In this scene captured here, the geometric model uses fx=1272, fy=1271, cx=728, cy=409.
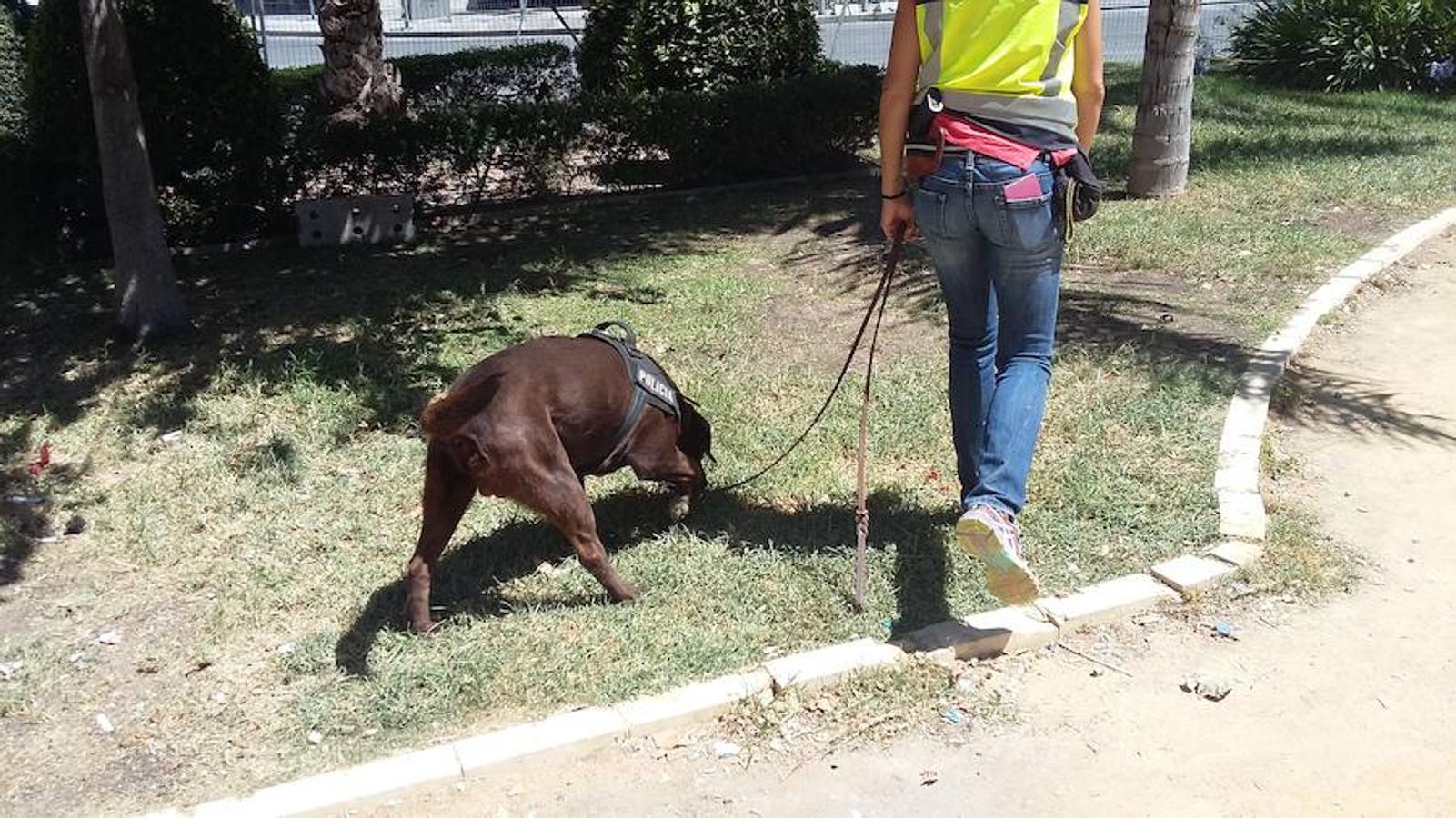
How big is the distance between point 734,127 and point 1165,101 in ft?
10.9

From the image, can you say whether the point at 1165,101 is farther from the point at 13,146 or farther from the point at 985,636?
the point at 13,146

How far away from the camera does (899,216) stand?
398cm

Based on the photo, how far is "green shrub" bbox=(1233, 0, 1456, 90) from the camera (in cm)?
1398

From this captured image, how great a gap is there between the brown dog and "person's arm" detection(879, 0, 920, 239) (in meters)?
1.14

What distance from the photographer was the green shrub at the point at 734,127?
10141 mm

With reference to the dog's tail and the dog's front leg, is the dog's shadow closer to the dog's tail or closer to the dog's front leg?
the dog's front leg

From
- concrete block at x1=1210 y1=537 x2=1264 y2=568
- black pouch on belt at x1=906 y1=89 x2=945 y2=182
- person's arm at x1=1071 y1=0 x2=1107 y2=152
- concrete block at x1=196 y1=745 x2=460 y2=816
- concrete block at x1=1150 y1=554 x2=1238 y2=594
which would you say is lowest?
concrete block at x1=196 y1=745 x2=460 y2=816

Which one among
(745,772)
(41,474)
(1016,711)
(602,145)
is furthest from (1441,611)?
(602,145)

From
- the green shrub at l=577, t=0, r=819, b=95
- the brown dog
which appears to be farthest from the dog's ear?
the green shrub at l=577, t=0, r=819, b=95

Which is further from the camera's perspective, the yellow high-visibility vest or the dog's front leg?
the dog's front leg

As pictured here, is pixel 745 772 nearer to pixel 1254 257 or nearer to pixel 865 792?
pixel 865 792

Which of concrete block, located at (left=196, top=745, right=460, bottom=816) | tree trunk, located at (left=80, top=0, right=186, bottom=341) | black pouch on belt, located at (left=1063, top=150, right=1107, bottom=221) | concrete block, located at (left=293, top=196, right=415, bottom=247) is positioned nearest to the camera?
concrete block, located at (left=196, top=745, right=460, bottom=816)

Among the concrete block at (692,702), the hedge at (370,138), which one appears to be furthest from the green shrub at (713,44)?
the concrete block at (692,702)

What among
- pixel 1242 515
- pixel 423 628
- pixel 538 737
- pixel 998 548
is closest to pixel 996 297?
pixel 998 548
